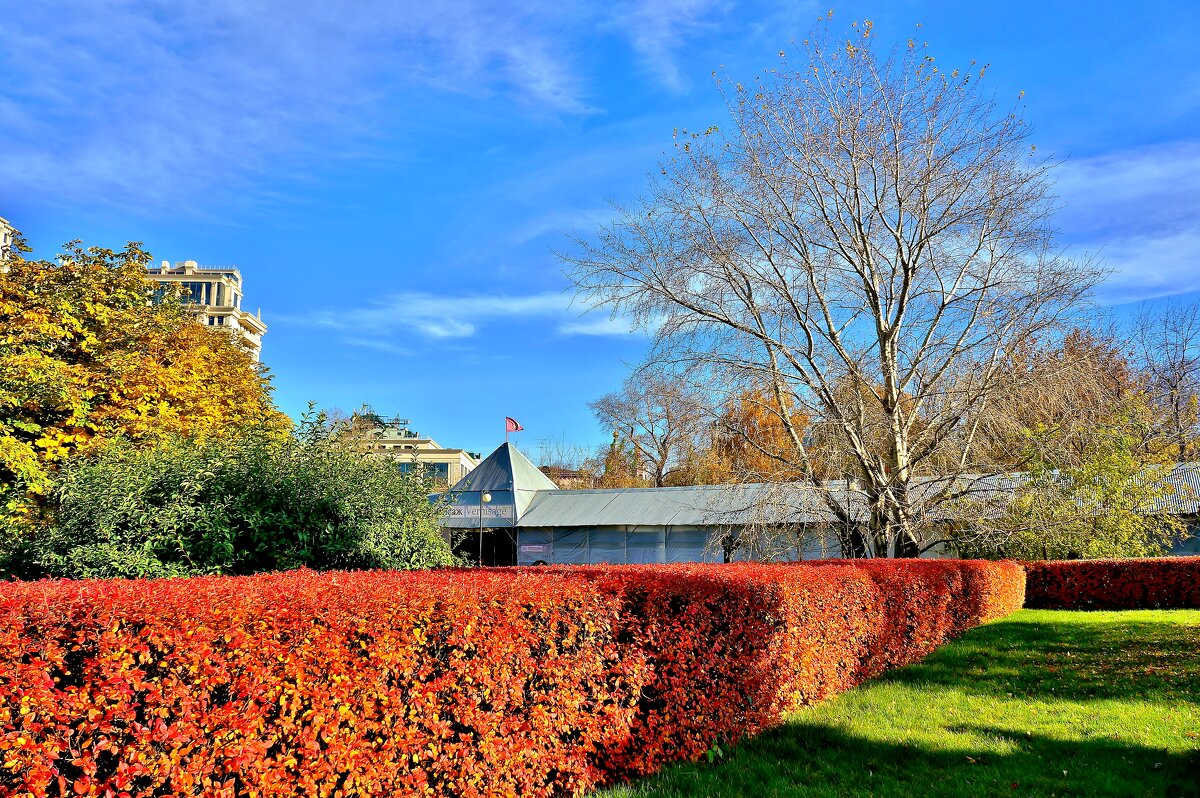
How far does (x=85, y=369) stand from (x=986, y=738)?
15499mm

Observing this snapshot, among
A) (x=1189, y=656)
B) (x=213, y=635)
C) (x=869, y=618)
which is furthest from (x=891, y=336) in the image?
(x=213, y=635)

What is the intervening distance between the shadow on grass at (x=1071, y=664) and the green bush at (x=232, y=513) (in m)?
5.69

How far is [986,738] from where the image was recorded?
18.6 feet

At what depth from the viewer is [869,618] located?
7.58 m

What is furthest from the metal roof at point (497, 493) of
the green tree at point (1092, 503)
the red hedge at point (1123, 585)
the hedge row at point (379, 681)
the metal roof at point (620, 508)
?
the hedge row at point (379, 681)

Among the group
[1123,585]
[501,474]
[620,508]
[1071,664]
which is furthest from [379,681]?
[501,474]

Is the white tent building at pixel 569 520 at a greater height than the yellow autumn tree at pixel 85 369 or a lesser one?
lesser

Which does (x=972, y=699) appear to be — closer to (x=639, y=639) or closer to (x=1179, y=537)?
(x=639, y=639)

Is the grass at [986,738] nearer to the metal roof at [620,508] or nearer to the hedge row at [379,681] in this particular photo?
the hedge row at [379,681]

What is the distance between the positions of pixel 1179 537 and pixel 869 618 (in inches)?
895

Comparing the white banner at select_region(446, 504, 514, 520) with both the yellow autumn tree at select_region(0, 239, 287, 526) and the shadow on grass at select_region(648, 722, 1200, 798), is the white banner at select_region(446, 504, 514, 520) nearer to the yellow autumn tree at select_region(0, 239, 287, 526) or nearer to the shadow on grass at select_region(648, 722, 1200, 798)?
the yellow autumn tree at select_region(0, 239, 287, 526)

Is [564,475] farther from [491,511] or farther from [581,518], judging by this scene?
[581,518]

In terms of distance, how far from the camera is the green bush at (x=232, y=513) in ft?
23.5

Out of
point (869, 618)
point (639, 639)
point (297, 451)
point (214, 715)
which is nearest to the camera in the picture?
point (214, 715)
